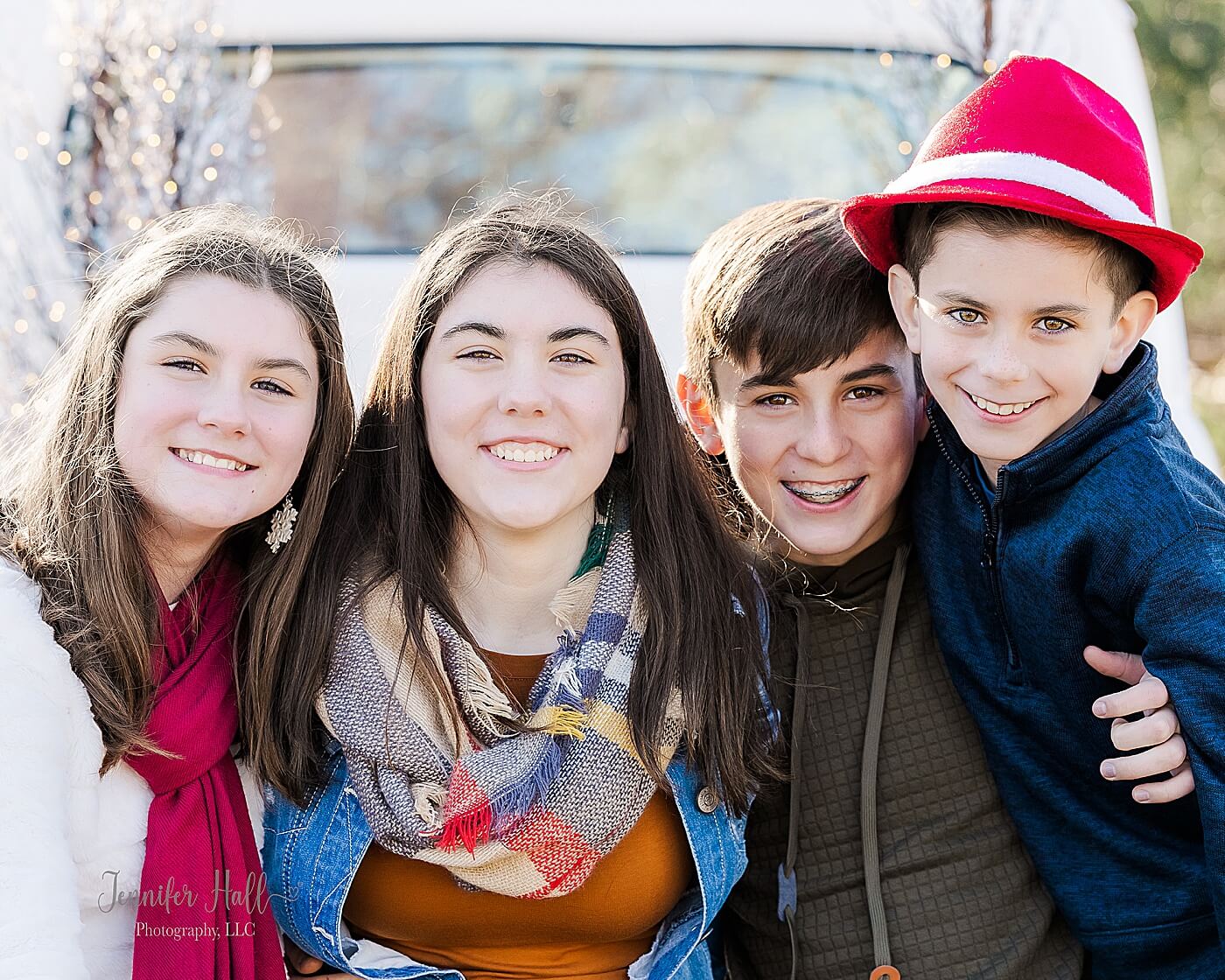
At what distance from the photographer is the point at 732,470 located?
2.77m

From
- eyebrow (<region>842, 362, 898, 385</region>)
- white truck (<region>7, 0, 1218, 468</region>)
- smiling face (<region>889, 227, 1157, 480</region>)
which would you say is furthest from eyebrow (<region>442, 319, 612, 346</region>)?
white truck (<region>7, 0, 1218, 468</region>)

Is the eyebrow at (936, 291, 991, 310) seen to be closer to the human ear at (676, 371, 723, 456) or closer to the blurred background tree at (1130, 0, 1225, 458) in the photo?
the human ear at (676, 371, 723, 456)

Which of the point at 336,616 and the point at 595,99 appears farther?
the point at 595,99

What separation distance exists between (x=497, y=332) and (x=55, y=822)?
43.5 inches

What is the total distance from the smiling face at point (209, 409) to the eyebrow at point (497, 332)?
291 mm

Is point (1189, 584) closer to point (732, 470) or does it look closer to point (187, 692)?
point (732, 470)

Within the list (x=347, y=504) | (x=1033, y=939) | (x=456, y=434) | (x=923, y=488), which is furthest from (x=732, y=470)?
(x=1033, y=939)

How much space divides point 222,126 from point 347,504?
6.54 ft

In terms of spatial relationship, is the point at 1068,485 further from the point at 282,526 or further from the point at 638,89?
the point at 638,89

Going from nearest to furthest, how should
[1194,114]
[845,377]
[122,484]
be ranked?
[122,484], [845,377], [1194,114]

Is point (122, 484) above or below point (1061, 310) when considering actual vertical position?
below

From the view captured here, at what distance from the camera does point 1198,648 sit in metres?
2.17

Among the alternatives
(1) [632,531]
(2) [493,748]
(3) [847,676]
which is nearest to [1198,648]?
(3) [847,676]

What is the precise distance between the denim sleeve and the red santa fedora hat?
51 cm
